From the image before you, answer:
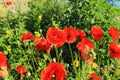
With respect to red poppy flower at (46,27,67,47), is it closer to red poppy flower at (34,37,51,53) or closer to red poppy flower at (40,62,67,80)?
red poppy flower at (34,37,51,53)

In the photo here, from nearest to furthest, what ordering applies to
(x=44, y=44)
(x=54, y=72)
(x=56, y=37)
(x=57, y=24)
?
1. (x=54, y=72)
2. (x=56, y=37)
3. (x=44, y=44)
4. (x=57, y=24)

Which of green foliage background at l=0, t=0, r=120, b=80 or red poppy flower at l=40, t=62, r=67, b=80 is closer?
red poppy flower at l=40, t=62, r=67, b=80

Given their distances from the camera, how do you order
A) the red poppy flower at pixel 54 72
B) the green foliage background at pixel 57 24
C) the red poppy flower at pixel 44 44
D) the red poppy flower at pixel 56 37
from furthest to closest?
the green foliage background at pixel 57 24 → the red poppy flower at pixel 44 44 → the red poppy flower at pixel 56 37 → the red poppy flower at pixel 54 72

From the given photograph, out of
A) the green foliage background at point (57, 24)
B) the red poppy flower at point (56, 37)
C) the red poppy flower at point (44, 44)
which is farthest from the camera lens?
the green foliage background at point (57, 24)

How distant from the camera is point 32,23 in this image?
6.75m

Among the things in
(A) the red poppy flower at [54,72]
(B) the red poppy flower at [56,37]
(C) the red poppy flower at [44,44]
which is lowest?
(C) the red poppy flower at [44,44]

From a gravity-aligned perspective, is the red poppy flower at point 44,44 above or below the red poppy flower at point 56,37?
below

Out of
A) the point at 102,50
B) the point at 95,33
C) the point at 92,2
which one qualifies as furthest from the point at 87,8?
A: the point at 95,33

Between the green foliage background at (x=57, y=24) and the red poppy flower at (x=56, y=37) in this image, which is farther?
the green foliage background at (x=57, y=24)

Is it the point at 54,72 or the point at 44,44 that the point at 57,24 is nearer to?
the point at 44,44

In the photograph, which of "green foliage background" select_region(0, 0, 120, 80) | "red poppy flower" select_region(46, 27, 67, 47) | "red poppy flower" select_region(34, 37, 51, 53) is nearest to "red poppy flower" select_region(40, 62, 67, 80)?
"red poppy flower" select_region(46, 27, 67, 47)

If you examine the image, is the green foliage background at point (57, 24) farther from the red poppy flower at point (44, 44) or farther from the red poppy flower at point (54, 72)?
the red poppy flower at point (54, 72)

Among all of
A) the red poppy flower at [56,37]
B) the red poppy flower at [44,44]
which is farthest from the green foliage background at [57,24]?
the red poppy flower at [56,37]

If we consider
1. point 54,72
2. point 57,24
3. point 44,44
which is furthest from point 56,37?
point 57,24
